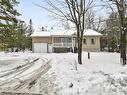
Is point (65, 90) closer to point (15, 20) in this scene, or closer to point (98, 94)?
point (98, 94)

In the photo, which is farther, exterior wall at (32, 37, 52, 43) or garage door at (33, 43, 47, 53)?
exterior wall at (32, 37, 52, 43)

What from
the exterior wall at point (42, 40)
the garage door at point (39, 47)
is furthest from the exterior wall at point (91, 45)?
the garage door at point (39, 47)

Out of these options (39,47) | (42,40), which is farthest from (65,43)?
(42,40)

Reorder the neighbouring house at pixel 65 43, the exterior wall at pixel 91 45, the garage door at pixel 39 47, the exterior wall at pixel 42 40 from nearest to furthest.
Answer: the garage door at pixel 39 47
the neighbouring house at pixel 65 43
the exterior wall at pixel 91 45
the exterior wall at pixel 42 40

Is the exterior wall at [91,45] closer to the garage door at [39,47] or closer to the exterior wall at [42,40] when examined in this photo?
the exterior wall at [42,40]

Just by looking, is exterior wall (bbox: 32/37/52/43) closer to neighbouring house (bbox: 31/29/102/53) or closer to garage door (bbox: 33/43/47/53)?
neighbouring house (bbox: 31/29/102/53)

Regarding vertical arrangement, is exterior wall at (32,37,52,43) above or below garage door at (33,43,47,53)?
above

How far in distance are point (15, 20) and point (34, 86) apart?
21530mm

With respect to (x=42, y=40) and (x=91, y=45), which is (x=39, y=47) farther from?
(x=91, y=45)

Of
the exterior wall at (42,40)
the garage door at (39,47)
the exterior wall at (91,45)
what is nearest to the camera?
the garage door at (39,47)

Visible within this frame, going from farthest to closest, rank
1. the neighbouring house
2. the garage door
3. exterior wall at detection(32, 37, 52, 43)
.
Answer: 1. exterior wall at detection(32, 37, 52, 43)
2. the neighbouring house
3. the garage door

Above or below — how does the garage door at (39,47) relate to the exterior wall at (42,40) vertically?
below

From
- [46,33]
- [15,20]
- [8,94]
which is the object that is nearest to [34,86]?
[8,94]

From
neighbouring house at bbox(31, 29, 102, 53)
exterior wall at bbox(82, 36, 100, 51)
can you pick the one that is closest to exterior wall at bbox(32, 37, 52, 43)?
neighbouring house at bbox(31, 29, 102, 53)
